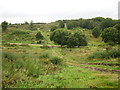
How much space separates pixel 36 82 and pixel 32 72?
2.96 meters

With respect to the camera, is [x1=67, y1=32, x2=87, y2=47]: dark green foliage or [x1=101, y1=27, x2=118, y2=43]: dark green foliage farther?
[x1=101, y1=27, x2=118, y2=43]: dark green foliage

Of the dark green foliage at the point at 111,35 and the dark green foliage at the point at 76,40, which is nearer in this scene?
the dark green foliage at the point at 76,40

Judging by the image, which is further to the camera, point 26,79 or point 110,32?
point 110,32

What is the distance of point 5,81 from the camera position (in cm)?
1266

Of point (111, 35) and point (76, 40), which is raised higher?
point (111, 35)

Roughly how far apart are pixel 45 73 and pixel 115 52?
57.5 ft

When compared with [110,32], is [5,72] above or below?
below

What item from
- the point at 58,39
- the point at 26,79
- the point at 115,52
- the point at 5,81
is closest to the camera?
the point at 5,81

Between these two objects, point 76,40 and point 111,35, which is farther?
point 111,35

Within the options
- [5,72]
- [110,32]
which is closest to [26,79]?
[5,72]

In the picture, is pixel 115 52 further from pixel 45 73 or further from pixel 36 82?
pixel 36 82

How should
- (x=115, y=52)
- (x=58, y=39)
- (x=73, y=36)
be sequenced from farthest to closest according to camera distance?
1. (x=58, y=39)
2. (x=73, y=36)
3. (x=115, y=52)

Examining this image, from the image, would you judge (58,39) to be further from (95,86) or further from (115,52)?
(95,86)

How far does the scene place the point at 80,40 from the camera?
70.9m
